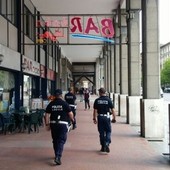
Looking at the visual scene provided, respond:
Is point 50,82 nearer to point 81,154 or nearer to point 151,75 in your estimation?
point 151,75

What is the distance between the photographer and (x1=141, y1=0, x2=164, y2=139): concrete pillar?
14.3 meters

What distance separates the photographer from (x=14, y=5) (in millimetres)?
19203

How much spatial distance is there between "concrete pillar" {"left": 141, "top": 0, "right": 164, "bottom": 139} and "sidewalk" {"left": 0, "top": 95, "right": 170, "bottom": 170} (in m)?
0.75

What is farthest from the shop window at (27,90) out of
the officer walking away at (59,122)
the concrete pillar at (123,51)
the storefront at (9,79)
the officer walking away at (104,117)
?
the officer walking away at (59,122)

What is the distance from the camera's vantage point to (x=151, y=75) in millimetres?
14844

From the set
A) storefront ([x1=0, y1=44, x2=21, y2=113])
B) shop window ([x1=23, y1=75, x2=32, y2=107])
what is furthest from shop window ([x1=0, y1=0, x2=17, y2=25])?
shop window ([x1=23, y1=75, x2=32, y2=107])

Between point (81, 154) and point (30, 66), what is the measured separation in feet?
41.1

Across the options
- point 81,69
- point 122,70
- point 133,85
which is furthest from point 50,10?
point 81,69

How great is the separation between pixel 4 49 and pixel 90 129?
512cm

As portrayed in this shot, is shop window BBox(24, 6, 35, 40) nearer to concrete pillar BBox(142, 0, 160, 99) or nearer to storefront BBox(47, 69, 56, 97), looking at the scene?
storefront BBox(47, 69, 56, 97)

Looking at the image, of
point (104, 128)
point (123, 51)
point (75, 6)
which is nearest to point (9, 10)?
point (75, 6)

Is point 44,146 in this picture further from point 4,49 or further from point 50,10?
point 50,10

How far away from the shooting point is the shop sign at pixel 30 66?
2005 cm

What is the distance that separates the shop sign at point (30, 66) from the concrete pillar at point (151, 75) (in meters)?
7.45
